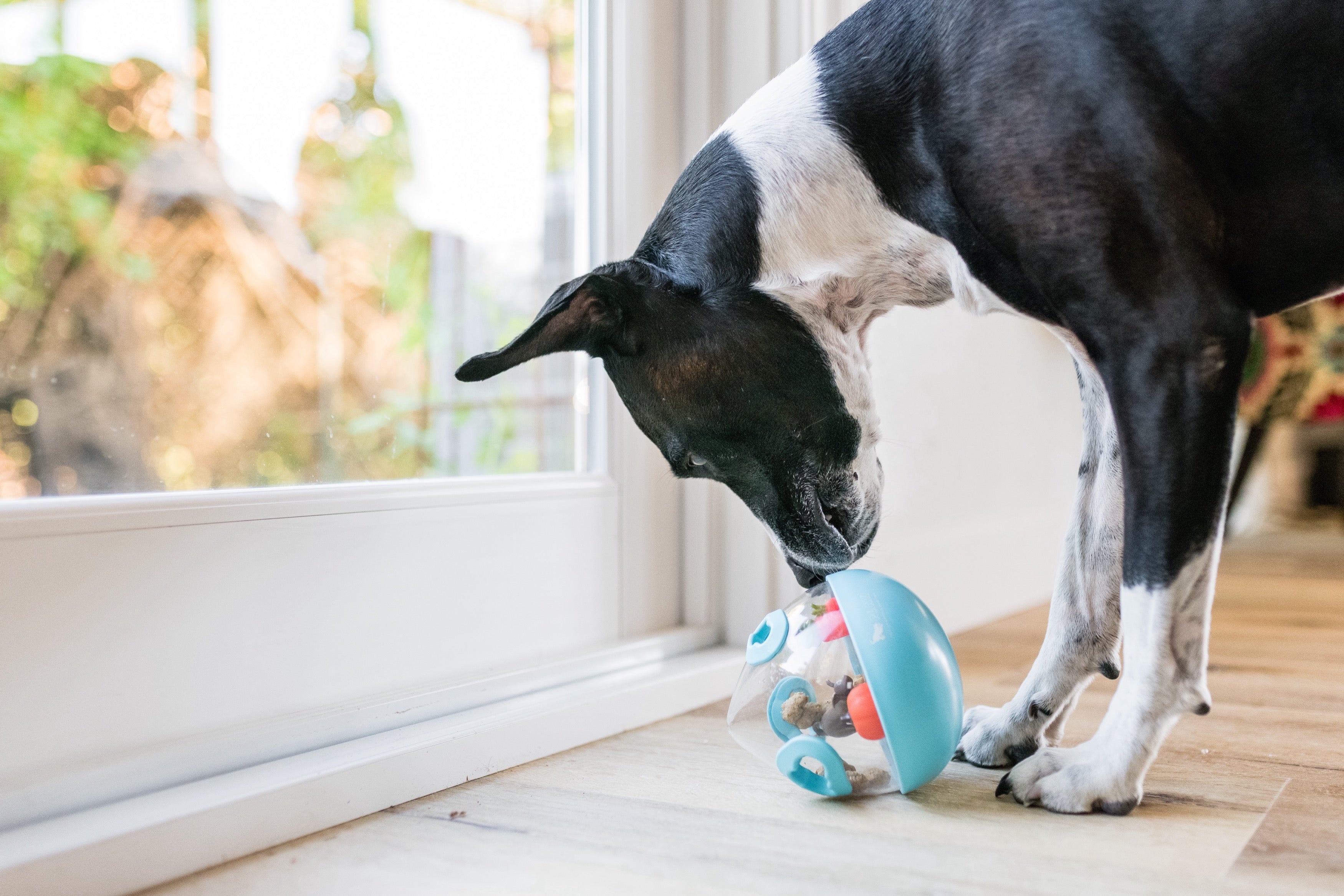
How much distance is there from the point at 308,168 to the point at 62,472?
46cm

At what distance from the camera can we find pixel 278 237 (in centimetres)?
129

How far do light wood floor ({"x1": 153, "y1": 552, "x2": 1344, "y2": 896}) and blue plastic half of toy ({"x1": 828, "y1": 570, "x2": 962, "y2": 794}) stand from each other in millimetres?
56

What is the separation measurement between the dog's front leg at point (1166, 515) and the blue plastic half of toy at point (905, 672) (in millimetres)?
135

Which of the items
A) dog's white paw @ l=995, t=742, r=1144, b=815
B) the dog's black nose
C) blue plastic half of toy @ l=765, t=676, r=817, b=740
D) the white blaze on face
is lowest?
dog's white paw @ l=995, t=742, r=1144, b=815

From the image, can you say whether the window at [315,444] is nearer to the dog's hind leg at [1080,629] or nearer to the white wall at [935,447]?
the white wall at [935,447]

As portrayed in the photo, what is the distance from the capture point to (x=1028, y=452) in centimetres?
259

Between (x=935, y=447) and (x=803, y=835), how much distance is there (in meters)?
1.27

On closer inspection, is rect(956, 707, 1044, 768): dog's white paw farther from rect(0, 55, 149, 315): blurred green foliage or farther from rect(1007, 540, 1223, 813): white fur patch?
rect(0, 55, 149, 315): blurred green foliage

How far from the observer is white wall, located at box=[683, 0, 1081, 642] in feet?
5.73

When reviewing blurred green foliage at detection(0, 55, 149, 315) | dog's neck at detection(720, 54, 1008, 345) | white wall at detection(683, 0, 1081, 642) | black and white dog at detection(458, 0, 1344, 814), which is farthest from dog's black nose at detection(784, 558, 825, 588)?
blurred green foliage at detection(0, 55, 149, 315)

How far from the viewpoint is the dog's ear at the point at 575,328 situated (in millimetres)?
1084

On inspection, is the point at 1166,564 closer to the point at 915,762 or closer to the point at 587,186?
the point at 915,762

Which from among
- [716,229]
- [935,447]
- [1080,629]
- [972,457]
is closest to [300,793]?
[716,229]

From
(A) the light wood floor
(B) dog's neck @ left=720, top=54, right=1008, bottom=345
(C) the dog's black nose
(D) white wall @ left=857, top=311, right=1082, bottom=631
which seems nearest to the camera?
(A) the light wood floor
